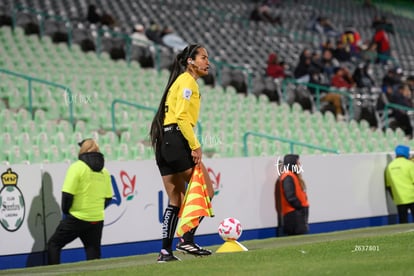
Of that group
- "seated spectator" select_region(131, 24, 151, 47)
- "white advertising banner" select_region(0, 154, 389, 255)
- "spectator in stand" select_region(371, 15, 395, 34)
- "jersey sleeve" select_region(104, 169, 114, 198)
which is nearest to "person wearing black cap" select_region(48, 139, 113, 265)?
"jersey sleeve" select_region(104, 169, 114, 198)

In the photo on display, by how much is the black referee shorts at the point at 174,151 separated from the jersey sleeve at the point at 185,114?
0.09 metres

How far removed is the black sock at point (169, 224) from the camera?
9789 mm

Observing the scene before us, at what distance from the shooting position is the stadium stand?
17.2m

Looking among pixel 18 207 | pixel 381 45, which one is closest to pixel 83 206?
pixel 18 207

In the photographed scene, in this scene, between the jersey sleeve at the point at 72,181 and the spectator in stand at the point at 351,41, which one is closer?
the jersey sleeve at the point at 72,181

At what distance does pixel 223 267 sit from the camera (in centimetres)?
874

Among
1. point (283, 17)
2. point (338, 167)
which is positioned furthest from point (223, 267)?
point (283, 17)

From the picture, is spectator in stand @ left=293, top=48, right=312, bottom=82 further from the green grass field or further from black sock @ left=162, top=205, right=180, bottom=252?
black sock @ left=162, top=205, right=180, bottom=252

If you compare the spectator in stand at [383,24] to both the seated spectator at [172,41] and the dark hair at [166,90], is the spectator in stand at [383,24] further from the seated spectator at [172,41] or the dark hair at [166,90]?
the dark hair at [166,90]

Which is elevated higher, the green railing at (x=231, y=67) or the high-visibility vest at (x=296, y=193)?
the green railing at (x=231, y=67)

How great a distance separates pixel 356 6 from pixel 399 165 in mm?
23720

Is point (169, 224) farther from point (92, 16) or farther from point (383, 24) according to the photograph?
point (383, 24)

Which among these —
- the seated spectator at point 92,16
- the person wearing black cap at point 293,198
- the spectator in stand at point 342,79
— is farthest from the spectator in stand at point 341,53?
the person wearing black cap at point 293,198

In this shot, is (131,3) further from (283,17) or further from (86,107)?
(86,107)
